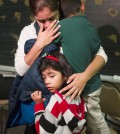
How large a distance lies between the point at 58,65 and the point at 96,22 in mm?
1047

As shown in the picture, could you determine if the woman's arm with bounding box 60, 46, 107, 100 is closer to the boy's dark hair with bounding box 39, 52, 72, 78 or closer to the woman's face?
the boy's dark hair with bounding box 39, 52, 72, 78

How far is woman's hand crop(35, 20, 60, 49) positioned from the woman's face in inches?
1.9

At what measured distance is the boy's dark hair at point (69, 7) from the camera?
1441 millimetres

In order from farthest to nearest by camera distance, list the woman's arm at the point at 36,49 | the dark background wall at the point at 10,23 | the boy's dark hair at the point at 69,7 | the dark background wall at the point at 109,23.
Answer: the dark background wall at the point at 10,23, the dark background wall at the point at 109,23, the boy's dark hair at the point at 69,7, the woman's arm at the point at 36,49

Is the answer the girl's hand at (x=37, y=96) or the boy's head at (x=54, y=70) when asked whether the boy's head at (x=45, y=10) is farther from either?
the girl's hand at (x=37, y=96)

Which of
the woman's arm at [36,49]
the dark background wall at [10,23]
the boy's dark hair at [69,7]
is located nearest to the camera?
the woman's arm at [36,49]

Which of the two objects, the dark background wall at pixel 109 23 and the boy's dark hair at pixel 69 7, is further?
the dark background wall at pixel 109 23

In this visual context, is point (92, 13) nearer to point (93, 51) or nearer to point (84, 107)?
point (93, 51)

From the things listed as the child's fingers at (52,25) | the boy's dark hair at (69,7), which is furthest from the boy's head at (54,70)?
the boy's dark hair at (69,7)

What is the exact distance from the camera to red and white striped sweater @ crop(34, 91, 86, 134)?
1.35 m

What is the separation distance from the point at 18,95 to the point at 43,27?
1.22 ft

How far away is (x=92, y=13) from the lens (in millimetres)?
2336

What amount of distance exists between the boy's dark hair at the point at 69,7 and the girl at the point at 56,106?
239 mm

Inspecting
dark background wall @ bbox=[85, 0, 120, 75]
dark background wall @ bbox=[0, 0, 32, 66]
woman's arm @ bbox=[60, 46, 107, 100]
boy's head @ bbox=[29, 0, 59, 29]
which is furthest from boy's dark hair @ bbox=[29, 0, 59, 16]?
dark background wall @ bbox=[0, 0, 32, 66]
